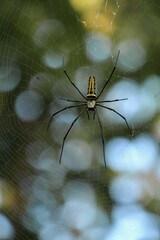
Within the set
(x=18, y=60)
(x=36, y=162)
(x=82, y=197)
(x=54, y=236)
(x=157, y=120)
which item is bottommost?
(x=54, y=236)

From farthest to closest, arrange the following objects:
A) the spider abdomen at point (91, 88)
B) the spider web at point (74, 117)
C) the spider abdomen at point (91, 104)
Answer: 1. the spider web at point (74, 117)
2. the spider abdomen at point (91, 104)
3. the spider abdomen at point (91, 88)

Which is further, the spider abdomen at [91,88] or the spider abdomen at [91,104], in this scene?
the spider abdomen at [91,104]

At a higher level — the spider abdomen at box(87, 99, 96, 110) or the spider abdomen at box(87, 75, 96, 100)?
the spider abdomen at box(87, 75, 96, 100)

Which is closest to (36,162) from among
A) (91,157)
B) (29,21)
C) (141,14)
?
(91,157)

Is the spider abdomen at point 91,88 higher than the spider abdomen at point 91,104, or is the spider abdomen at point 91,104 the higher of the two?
the spider abdomen at point 91,88

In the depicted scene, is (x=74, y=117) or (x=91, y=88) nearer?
(x=91, y=88)

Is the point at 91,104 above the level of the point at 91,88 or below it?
below

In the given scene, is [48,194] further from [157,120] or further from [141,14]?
[141,14]

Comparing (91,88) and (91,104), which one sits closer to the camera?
(91,88)
